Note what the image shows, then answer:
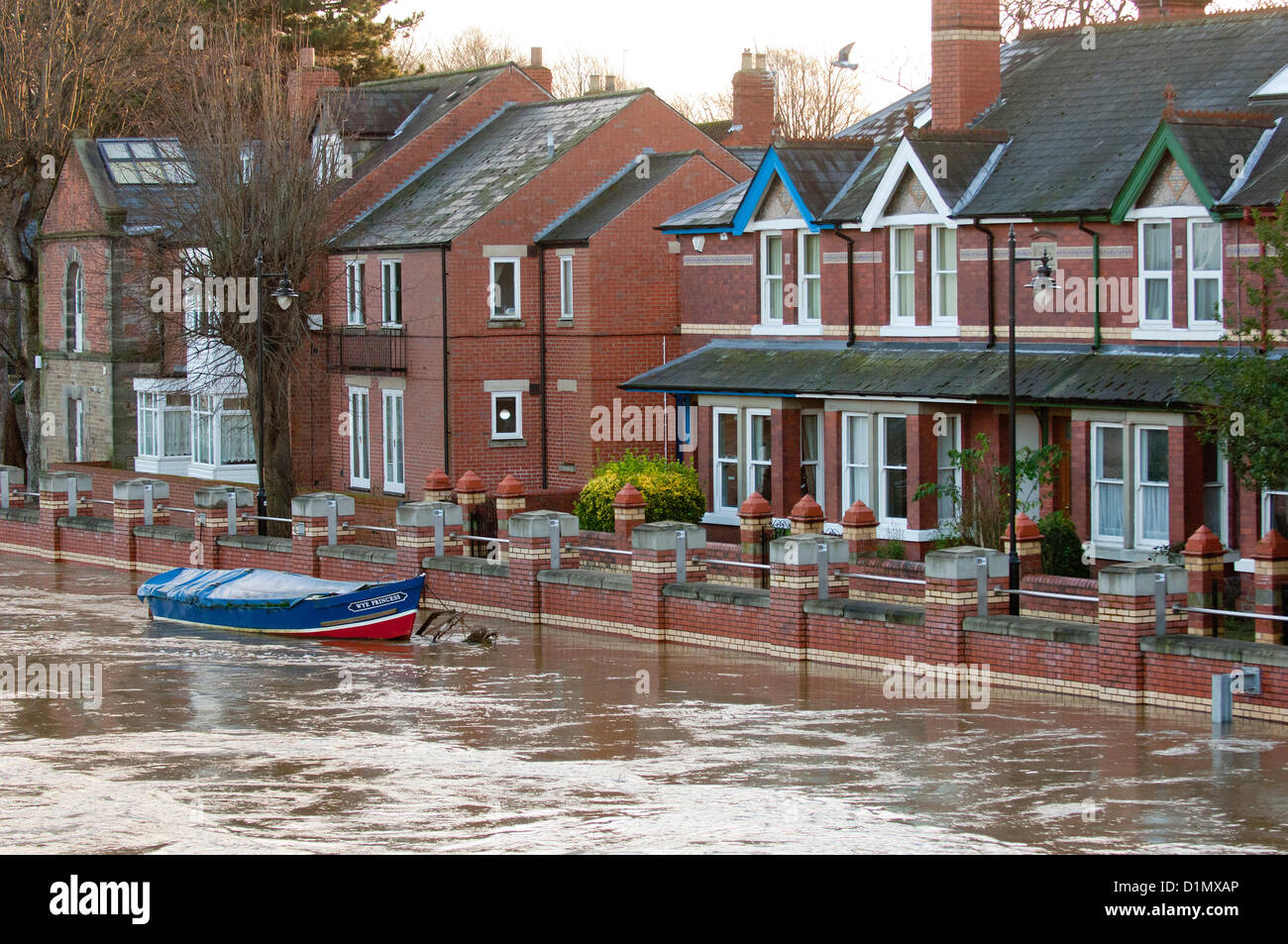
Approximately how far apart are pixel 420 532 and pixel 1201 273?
13354 mm

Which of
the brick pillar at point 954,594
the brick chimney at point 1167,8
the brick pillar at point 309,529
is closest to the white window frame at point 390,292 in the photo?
the brick pillar at point 309,529

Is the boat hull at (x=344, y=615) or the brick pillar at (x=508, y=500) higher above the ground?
the brick pillar at (x=508, y=500)

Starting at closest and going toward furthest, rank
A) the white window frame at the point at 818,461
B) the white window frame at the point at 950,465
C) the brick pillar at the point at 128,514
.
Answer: the white window frame at the point at 950,465, the white window frame at the point at 818,461, the brick pillar at the point at 128,514

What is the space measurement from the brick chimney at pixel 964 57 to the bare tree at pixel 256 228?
533 inches

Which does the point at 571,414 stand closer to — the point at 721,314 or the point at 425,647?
the point at 721,314

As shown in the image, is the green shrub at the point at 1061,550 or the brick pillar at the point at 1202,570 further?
the green shrub at the point at 1061,550

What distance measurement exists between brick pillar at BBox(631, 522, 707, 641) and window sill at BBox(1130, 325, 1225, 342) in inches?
320

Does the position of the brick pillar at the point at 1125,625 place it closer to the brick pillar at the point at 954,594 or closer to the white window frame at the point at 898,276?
the brick pillar at the point at 954,594

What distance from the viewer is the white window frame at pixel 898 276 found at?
35.0 meters

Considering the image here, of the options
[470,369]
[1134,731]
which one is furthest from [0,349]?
[1134,731]

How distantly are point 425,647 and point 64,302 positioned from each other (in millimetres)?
27375

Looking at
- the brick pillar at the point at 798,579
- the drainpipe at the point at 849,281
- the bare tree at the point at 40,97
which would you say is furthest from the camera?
the bare tree at the point at 40,97

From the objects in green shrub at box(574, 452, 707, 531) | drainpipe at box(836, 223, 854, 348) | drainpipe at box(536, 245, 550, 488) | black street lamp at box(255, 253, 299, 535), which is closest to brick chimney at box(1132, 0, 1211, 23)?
drainpipe at box(836, 223, 854, 348)

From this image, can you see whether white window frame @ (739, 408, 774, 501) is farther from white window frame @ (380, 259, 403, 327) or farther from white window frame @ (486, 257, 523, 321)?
white window frame @ (380, 259, 403, 327)
